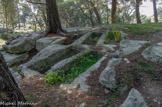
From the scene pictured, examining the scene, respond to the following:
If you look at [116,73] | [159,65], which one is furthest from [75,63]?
[159,65]

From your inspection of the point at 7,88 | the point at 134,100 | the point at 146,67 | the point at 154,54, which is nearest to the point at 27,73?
the point at 7,88

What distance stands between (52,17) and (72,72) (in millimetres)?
3520

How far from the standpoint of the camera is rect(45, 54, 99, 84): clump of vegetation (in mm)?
2633

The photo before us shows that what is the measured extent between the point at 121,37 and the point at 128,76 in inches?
109

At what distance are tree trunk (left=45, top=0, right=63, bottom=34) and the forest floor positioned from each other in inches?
145

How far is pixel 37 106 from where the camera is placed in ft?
6.25

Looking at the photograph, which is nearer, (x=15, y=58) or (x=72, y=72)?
(x=72, y=72)

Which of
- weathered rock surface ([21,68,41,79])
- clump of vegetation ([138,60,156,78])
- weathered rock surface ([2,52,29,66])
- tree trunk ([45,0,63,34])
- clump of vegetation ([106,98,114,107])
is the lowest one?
clump of vegetation ([106,98,114,107])

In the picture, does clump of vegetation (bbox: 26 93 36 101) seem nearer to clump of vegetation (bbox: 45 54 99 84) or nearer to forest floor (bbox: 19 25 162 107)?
forest floor (bbox: 19 25 162 107)

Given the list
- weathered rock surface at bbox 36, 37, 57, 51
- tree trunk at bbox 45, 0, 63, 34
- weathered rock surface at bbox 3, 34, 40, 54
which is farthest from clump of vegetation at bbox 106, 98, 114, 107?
tree trunk at bbox 45, 0, 63, 34

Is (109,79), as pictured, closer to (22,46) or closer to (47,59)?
(47,59)

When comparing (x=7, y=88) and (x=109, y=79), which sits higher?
(x=7, y=88)

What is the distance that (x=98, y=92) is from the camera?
209cm

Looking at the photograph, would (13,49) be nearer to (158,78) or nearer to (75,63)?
(75,63)
